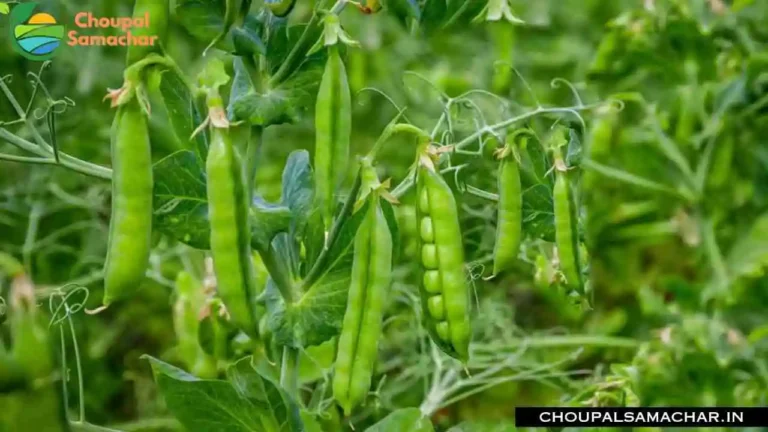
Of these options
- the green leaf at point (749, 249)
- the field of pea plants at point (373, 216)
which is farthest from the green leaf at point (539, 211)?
the green leaf at point (749, 249)

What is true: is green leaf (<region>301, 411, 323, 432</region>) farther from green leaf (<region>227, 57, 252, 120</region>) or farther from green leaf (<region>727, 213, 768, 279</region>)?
green leaf (<region>727, 213, 768, 279</region>)

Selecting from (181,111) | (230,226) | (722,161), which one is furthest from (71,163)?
(722,161)

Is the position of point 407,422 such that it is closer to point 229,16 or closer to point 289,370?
point 289,370

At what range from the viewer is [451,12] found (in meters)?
0.98

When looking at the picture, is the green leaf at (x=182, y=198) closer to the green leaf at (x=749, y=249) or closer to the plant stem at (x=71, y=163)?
the plant stem at (x=71, y=163)

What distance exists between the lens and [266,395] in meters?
0.93

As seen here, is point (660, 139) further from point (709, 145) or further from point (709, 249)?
point (709, 249)

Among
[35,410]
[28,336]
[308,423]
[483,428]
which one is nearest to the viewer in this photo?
[308,423]

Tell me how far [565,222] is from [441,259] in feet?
0.62

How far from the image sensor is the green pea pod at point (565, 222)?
97cm

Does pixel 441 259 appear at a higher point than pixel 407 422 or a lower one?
higher

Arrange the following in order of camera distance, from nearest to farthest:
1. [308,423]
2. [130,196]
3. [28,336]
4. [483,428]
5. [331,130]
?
[130,196] < [331,130] < [308,423] < [483,428] < [28,336]

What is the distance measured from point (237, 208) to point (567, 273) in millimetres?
386

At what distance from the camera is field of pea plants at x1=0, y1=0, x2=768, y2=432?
2.79 feet
